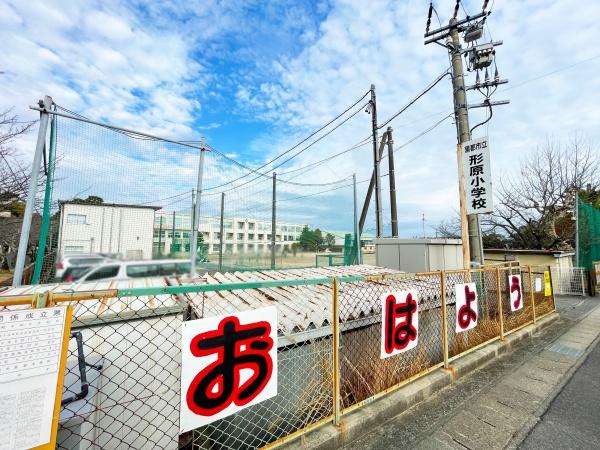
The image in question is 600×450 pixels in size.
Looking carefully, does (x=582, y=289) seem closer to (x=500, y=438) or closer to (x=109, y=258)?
(x=500, y=438)

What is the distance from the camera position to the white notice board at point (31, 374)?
3.52 feet

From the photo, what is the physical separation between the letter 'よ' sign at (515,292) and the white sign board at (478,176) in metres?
1.25

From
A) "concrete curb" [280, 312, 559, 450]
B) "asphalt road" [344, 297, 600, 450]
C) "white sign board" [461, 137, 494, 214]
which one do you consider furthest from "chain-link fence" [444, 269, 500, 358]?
"white sign board" [461, 137, 494, 214]

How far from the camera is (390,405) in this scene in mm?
2492

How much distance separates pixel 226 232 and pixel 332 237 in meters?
3.44

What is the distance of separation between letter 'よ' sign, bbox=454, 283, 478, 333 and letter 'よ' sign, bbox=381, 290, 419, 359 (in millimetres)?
929

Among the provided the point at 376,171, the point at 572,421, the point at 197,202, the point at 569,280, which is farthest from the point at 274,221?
the point at 569,280

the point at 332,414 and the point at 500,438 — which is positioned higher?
the point at 332,414

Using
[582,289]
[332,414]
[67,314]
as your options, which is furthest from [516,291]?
[582,289]

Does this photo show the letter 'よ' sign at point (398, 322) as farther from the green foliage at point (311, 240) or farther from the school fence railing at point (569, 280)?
the school fence railing at point (569, 280)

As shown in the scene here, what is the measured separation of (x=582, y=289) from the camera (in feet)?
33.1

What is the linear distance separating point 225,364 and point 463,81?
647cm

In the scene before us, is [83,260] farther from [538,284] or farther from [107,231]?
[538,284]

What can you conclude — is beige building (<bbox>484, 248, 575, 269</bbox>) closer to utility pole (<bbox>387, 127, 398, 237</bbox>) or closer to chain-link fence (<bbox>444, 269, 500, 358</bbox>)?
utility pole (<bbox>387, 127, 398, 237</bbox>)
